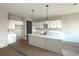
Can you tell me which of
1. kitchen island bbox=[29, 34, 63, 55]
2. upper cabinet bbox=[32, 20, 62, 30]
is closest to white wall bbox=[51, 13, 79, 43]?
upper cabinet bbox=[32, 20, 62, 30]

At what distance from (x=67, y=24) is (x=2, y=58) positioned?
5656mm

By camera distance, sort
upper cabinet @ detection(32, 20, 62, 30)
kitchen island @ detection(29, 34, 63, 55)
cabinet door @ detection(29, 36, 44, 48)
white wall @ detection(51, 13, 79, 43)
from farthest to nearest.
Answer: white wall @ detection(51, 13, 79, 43) → upper cabinet @ detection(32, 20, 62, 30) → cabinet door @ detection(29, 36, 44, 48) → kitchen island @ detection(29, 34, 63, 55)

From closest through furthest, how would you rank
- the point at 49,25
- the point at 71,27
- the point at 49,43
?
1. the point at 49,43
2. the point at 49,25
3. the point at 71,27

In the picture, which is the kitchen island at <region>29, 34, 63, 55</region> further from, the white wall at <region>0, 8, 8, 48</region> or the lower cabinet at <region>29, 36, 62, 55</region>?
the white wall at <region>0, 8, 8, 48</region>

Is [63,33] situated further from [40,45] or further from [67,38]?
[40,45]

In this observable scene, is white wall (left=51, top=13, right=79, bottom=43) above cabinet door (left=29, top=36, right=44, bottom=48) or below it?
above

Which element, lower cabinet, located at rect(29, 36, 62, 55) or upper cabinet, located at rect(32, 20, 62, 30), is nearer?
lower cabinet, located at rect(29, 36, 62, 55)


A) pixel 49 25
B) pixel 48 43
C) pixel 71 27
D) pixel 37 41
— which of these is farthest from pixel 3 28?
pixel 71 27

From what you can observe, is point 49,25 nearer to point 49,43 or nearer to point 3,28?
point 49,43

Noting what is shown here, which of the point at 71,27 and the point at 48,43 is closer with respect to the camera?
the point at 48,43

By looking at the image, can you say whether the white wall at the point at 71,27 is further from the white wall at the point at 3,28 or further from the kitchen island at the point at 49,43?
the white wall at the point at 3,28

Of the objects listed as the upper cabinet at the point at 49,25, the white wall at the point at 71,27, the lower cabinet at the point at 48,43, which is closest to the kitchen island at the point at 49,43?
the lower cabinet at the point at 48,43

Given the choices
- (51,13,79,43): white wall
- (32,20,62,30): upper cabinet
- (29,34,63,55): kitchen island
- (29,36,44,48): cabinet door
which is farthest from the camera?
(51,13,79,43): white wall

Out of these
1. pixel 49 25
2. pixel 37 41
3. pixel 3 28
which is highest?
pixel 49 25
